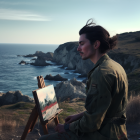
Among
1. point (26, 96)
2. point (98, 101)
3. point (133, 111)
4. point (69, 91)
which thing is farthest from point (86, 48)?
point (69, 91)

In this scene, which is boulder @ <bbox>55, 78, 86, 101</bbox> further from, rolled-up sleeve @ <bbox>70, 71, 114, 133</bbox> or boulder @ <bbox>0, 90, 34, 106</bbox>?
rolled-up sleeve @ <bbox>70, 71, 114, 133</bbox>

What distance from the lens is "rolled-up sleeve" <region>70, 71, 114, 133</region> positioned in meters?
1.71

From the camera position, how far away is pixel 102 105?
1.71m

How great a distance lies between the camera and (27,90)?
48.1 m

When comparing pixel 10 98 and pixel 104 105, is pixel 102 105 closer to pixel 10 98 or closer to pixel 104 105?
pixel 104 105

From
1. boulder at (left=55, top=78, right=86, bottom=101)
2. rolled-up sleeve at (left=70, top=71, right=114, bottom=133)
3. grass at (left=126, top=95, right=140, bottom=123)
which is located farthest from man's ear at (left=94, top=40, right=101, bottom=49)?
boulder at (left=55, top=78, right=86, bottom=101)

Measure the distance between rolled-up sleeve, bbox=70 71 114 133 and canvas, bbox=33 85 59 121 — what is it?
2159 mm

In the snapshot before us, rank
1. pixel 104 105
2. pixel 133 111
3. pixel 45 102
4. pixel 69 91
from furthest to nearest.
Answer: pixel 69 91 < pixel 133 111 < pixel 45 102 < pixel 104 105

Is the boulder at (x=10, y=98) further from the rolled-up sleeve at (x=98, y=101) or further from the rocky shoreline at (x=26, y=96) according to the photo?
Answer: the rolled-up sleeve at (x=98, y=101)

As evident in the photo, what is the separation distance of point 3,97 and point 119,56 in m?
29.4

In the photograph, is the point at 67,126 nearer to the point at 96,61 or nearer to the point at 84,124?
the point at 84,124

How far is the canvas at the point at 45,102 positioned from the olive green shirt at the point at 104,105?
1963mm

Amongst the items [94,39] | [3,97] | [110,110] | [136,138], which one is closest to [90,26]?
[94,39]

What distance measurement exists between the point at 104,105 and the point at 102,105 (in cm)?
2
